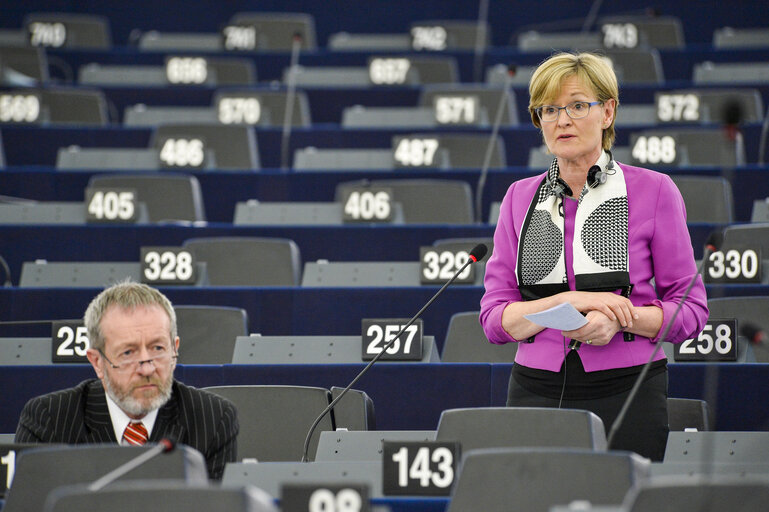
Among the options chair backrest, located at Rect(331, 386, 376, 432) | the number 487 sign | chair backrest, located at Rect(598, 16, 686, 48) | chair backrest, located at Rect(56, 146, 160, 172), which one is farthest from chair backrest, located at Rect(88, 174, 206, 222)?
chair backrest, located at Rect(598, 16, 686, 48)

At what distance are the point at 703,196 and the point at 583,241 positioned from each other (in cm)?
276

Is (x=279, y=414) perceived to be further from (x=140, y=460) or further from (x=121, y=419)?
(x=140, y=460)

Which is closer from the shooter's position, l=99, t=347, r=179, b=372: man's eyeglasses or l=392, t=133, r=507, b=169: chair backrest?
l=99, t=347, r=179, b=372: man's eyeglasses

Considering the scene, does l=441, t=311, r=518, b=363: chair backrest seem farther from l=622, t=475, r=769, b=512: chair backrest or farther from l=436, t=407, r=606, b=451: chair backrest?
l=622, t=475, r=769, b=512: chair backrest

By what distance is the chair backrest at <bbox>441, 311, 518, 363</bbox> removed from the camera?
4.26 metres

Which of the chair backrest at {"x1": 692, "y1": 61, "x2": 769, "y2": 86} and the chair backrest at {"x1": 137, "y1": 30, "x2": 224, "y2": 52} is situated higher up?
the chair backrest at {"x1": 137, "y1": 30, "x2": 224, "y2": 52}

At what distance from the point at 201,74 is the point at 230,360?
4.04 metres

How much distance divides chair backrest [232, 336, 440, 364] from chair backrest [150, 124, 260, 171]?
2524mm

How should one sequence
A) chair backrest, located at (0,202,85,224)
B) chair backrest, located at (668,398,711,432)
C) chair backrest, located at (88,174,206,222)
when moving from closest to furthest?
chair backrest, located at (668,398,711,432), chair backrest, located at (0,202,85,224), chair backrest, located at (88,174,206,222)

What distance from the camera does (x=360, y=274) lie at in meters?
5.09

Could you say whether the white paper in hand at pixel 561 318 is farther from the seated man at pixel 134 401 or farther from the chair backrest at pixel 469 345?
the chair backrest at pixel 469 345

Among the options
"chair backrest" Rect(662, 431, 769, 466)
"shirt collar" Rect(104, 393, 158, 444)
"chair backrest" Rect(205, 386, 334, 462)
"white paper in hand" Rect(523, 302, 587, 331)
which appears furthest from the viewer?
"chair backrest" Rect(205, 386, 334, 462)

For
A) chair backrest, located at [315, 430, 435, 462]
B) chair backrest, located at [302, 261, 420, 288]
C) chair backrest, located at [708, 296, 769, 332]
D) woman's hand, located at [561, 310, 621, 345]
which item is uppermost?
chair backrest, located at [302, 261, 420, 288]

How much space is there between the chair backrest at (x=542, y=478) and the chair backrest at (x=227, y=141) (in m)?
4.66
